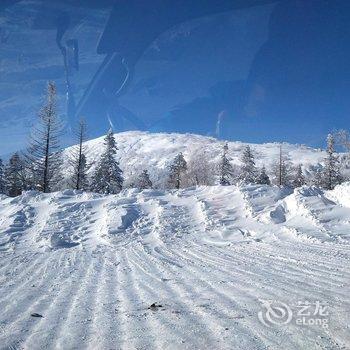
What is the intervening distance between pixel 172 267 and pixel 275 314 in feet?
17.4

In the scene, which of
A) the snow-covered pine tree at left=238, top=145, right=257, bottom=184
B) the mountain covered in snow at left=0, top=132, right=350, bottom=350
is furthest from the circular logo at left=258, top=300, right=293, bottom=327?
the snow-covered pine tree at left=238, top=145, right=257, bottom=184

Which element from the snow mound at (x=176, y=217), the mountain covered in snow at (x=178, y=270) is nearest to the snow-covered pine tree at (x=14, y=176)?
the snow mound at (x=176, y=217)

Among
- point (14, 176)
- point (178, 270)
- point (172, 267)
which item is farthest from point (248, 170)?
point (178, 270)

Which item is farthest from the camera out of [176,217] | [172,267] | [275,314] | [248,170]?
[248,170]

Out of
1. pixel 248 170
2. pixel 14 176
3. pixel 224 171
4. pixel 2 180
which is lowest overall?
pixel 2 180

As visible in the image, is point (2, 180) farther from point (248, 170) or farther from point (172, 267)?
point (172, 267)

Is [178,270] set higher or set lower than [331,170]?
lower

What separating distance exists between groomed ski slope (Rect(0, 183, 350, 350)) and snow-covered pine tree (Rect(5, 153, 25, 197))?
3332 centimetres

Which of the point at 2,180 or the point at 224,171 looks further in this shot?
the point at 2,180

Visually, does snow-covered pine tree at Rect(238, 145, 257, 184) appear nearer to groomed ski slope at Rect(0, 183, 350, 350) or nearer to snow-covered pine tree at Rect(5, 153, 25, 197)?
snow-covered pine tree at Rect(5, 153, 25, 197)

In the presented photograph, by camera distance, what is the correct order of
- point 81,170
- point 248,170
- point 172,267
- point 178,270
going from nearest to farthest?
point 178,270
point 172,267
point 81,170
point 248,170

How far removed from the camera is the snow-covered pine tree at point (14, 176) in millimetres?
55131

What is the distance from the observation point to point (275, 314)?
577 centimetres

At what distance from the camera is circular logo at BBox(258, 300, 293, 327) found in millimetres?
5423
